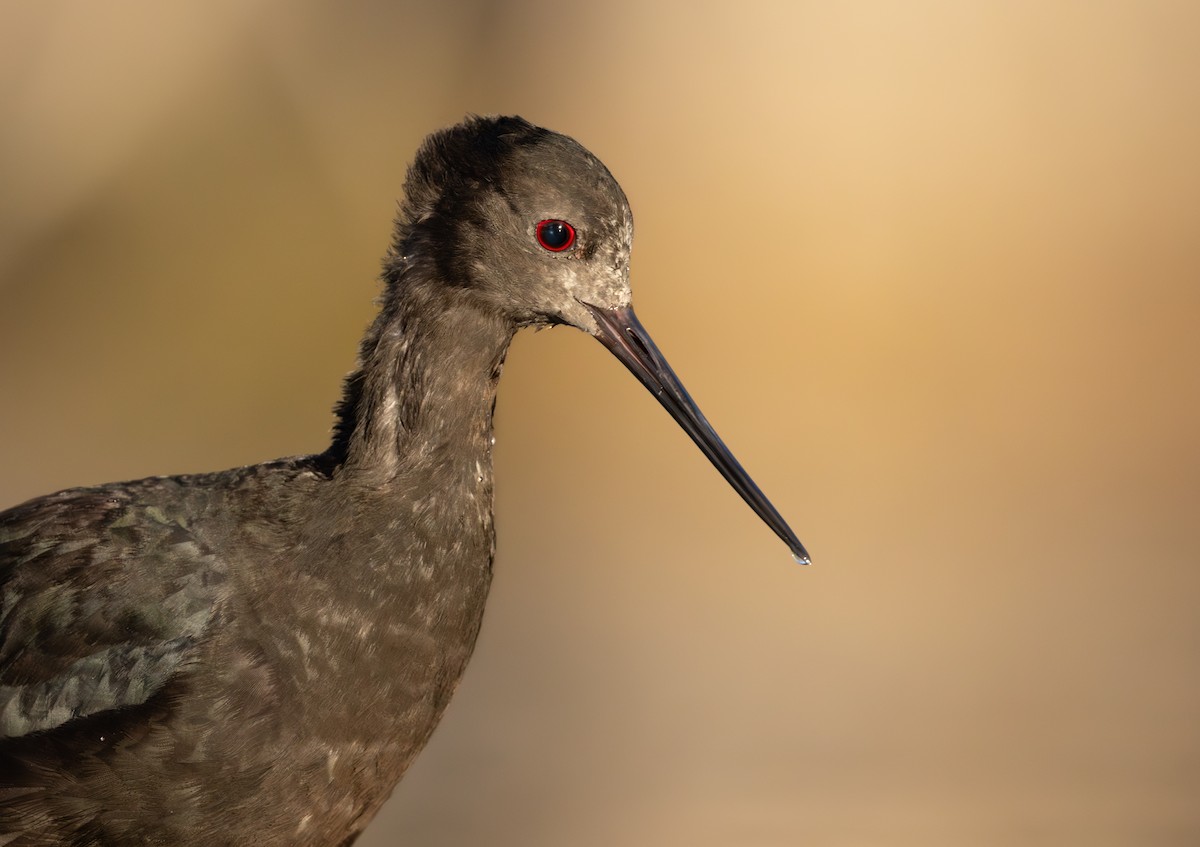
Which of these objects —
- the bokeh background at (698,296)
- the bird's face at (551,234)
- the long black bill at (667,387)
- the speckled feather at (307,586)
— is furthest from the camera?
the bokeh background at (698,296)

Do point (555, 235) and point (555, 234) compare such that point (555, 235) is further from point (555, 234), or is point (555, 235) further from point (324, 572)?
point (324, 572)

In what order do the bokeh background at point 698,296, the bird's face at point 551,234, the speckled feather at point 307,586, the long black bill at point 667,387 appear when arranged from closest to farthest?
the speckled feather at point 307,586 → the bird's face at point 551,234 → the long black bill at point 667,387 → the bokeh background at point 698,296

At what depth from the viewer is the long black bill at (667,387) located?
3.56 meters

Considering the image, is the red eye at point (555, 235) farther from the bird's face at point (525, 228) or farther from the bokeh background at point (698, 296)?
the bokeh background at point (698, 296)

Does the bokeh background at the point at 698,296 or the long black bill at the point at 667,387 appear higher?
the bokeh background at the point at 698,296

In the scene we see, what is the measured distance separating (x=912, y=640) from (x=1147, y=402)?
10.1ft

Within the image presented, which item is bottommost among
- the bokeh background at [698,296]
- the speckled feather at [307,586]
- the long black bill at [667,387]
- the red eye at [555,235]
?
the speckled feather at [307,586]

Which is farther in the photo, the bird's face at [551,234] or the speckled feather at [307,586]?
the bird's face at [551,234]

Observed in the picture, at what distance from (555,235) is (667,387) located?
463 mm

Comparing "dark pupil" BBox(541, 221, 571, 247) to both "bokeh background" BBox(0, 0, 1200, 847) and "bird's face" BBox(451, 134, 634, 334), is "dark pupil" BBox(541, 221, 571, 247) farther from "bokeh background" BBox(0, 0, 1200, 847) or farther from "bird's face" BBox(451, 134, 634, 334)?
"bokeh background" BBox(0, 0, 1200, 847)

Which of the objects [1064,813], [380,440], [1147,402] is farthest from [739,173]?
[380,440]

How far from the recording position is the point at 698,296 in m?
10.3

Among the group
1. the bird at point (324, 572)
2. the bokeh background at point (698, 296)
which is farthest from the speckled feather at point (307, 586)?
the bokeh background at point (698, 296)

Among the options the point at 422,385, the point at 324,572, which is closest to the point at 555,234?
the point at 422,385
